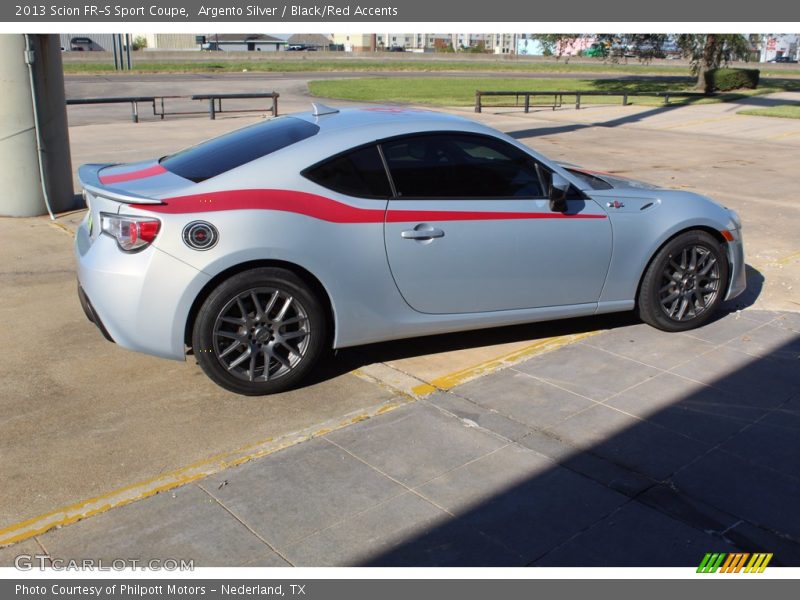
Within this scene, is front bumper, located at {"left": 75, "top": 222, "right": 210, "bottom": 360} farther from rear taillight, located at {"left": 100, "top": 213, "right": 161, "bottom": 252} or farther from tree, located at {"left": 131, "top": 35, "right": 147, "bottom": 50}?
tree, located at {"left": 131, "top": 35, "right": 147, "bottom": 50}

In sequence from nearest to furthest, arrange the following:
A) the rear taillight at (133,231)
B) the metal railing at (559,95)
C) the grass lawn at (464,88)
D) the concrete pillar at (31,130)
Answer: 1. the rear taillight at (133,231)
2. the concrete pillar at (31,130)
3. the metal railing at (559,95)
4. the grass lawn at (464,88)

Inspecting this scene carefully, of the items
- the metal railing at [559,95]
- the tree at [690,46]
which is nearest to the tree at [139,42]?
the tree at [690,46]

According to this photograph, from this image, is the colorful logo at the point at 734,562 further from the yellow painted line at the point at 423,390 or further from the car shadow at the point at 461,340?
the car shadow at the point at 461,340

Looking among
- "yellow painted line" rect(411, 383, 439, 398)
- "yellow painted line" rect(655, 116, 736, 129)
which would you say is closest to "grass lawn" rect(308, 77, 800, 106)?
"yellow painted line" rect(655, 116, 736, 129)

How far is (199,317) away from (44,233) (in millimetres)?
4883

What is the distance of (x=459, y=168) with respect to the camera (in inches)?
205

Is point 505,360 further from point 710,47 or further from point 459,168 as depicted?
point 710,47

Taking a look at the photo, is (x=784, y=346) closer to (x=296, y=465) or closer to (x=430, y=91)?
(x=296, y=465)

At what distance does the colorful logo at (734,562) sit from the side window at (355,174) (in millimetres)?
2671

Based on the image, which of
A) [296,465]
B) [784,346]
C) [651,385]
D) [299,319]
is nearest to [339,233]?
[299,319]

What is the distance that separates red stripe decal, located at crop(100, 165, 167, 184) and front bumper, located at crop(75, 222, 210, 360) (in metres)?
0.48

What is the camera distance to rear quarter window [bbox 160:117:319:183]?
490cm

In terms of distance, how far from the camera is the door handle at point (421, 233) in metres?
4.95

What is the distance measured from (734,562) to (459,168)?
282cm
